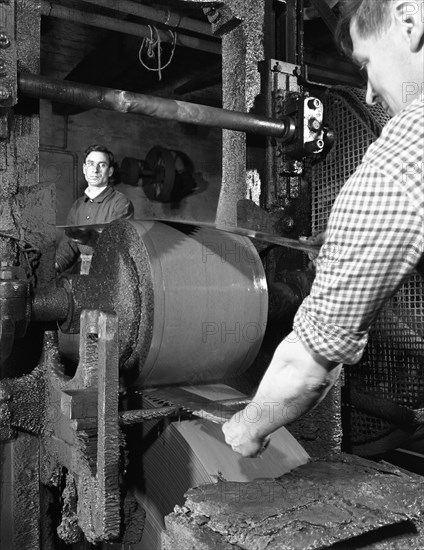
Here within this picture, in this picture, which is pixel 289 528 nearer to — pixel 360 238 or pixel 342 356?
pixel 342 356

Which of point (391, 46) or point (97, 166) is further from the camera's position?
point (97, 166)

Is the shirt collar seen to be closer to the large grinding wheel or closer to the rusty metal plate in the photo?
the large grinding wheel

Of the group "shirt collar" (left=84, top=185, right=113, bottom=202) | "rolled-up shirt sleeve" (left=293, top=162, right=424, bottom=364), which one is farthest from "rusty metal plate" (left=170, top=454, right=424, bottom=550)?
"shirt collar" (left=84, top=185, right=113, bottom=202)

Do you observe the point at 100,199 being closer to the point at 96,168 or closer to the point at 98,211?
the point at 98,211

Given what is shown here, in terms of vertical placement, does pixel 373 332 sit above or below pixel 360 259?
below

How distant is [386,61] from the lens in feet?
3.33

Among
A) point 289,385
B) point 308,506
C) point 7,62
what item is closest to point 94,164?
point 7,62

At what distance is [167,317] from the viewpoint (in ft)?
6.77

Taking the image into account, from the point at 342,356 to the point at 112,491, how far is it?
42.8 inches

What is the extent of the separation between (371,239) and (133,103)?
1653mm

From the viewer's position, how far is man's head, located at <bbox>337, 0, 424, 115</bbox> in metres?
0.95

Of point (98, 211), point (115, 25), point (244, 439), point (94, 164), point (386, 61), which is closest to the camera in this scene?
point (386, 61)

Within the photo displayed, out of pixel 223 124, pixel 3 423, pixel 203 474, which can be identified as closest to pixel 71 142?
pixel 223 124

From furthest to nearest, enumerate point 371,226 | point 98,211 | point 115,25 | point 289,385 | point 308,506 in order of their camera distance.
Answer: point 115,25 < point 98,211 < point 308,506 < point 289,385 < point 371,226
